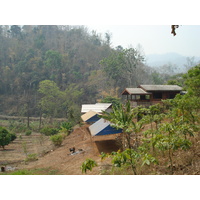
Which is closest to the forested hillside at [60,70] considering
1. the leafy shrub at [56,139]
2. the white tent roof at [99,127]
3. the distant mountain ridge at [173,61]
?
the leafy shrub at [56,139]

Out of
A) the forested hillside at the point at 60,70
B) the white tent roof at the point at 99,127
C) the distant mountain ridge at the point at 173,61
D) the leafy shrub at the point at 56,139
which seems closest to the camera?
the white tent roof at the point at 99,127

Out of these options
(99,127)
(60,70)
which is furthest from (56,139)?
(60,70)

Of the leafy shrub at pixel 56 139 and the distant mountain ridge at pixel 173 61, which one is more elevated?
the distant mountain ridge at pixel 173 61

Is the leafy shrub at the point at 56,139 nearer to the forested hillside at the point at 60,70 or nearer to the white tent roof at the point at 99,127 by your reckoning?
the white tent roof at the point at 99,127

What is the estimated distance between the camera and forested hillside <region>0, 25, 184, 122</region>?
2752cm

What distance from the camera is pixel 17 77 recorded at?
116 ft

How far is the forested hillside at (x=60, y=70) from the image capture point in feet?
90.3

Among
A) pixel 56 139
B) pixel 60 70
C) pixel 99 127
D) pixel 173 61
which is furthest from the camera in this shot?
pixel 173 61

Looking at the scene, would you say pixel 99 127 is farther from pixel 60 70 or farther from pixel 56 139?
pixel 60 70

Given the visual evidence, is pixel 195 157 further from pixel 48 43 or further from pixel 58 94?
pixel 48 43

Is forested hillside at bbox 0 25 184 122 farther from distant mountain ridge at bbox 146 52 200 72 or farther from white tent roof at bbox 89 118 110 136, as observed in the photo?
distant mountain ridge at bbox 146 52 200 72

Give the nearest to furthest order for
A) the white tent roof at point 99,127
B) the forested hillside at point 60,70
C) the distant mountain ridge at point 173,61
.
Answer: the white tent roof at point 99,127 → the forested hillside at point 60,70 → the distant mountain ridge at point 173,61

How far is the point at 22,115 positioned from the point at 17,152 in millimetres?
18031

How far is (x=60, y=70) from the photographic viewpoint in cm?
3588
